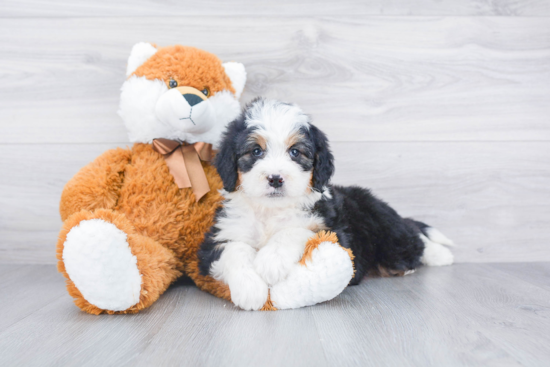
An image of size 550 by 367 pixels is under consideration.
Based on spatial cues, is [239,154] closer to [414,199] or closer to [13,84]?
[414,199]

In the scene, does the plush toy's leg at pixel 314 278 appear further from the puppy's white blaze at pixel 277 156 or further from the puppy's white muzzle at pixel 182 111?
the puppy's white muzzle at pixel 182 111

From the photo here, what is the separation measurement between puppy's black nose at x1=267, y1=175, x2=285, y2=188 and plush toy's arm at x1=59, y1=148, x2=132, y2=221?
29.1 inches

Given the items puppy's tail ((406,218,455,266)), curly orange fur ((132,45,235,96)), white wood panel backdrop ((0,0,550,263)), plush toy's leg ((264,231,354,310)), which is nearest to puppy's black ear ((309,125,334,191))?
plush toy's leg ((264,231,354,310))

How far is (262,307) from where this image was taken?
147 centimetres

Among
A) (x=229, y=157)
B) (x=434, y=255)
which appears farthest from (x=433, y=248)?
(x=229, y=157)

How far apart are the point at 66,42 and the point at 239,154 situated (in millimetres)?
1328

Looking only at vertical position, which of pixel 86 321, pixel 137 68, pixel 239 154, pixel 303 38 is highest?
pixel 303 38

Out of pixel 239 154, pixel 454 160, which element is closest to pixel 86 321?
pixel 239 154

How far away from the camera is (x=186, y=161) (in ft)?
6.08

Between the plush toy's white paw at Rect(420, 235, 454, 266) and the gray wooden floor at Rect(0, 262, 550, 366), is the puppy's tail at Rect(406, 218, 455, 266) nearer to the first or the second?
the plush toy's white paw at Rect(420, 235, 454, 266)

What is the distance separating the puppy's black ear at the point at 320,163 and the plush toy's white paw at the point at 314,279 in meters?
0.26

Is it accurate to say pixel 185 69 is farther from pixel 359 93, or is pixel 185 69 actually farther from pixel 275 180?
pixel 359 93

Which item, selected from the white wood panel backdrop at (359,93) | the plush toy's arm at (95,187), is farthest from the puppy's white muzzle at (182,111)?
the white wood panel backdrop at (359,93)

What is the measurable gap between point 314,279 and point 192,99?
878 millimetres
